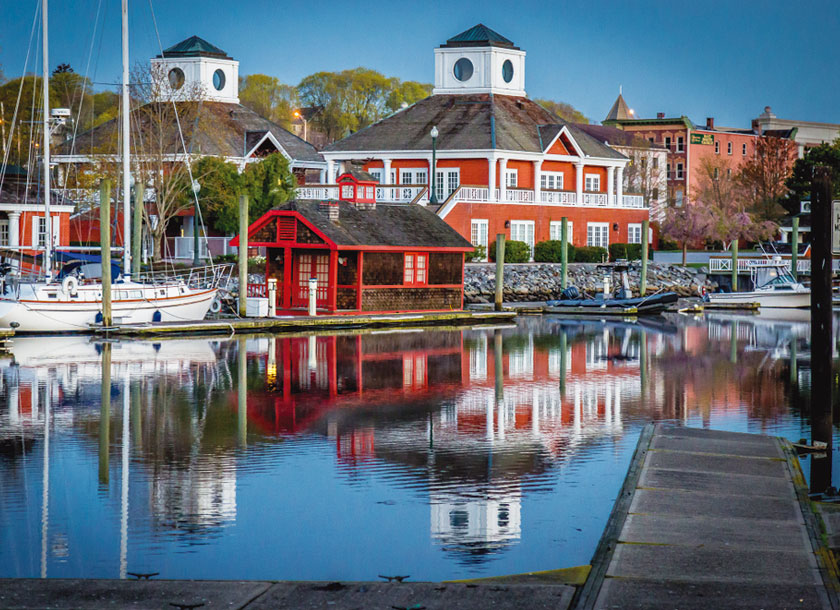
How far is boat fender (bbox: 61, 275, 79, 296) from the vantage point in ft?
123

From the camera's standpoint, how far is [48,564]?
41.2 feet

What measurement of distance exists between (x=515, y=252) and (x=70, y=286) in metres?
Answer: 29.7

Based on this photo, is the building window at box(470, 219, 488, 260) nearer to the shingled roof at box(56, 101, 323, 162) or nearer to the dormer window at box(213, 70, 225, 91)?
the shingled roof at box(56, 101, 323, 162)

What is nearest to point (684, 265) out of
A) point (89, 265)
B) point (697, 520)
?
point (89, 265)

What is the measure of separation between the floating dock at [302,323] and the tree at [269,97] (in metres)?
92.0

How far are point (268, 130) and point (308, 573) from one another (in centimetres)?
5987

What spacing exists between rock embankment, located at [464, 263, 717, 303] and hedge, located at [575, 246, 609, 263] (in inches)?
92.1

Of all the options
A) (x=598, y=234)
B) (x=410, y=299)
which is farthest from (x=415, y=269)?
(x=598, y=234)

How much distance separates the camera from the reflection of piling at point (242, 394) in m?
20.6

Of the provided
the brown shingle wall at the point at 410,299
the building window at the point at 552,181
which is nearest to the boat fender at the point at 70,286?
the brown shingle wall at the point at 410,299

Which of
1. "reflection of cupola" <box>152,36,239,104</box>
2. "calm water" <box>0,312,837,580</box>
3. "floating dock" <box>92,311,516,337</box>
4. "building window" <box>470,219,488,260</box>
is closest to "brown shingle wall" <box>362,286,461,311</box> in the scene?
"floating dock" <box>92,311,516,337</box>

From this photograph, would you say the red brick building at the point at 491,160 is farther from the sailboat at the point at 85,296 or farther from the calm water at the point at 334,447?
the calm water at the point at 334,447

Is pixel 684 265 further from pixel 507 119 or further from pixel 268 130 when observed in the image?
pixel 268 130

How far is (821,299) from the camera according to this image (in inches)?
598
